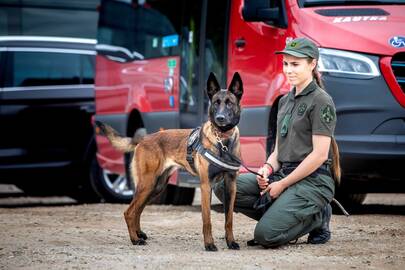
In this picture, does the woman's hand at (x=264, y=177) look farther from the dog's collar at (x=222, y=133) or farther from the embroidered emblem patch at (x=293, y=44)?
the embroidered emblem patch at (x=293, y=44)

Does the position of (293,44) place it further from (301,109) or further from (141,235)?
(141,235)

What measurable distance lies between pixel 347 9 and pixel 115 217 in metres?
3.05

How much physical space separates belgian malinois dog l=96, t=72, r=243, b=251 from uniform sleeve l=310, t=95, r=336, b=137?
0.57 m

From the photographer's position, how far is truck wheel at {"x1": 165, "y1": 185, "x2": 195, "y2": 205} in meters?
11.4

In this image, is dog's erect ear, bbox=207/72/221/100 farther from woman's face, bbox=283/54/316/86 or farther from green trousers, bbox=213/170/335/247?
green trousers, bbox=213/170/335/247

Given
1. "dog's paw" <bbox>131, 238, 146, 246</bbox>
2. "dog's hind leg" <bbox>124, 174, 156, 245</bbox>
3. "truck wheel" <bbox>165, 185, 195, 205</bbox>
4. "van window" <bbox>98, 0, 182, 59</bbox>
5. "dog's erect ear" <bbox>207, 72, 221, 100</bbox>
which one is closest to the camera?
"dog's erect ear" <bbox>207, 72, 221, 100</bbox>

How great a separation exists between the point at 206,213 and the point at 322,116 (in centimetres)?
108

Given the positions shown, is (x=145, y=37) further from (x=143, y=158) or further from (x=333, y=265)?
(x=333, y=265)

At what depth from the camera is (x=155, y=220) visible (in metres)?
8.98

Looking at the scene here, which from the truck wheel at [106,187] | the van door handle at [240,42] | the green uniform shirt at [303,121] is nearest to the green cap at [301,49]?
the green uniform shirt at [303,121]

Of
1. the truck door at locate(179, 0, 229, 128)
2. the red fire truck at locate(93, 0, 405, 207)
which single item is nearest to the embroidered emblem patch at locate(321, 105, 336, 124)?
the red fire truck at locate(93, 0, 405, 207)

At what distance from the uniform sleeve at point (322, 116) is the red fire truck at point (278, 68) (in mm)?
1305

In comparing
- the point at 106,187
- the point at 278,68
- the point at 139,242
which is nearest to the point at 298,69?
the point at 278,68

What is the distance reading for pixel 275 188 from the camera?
6.90m
